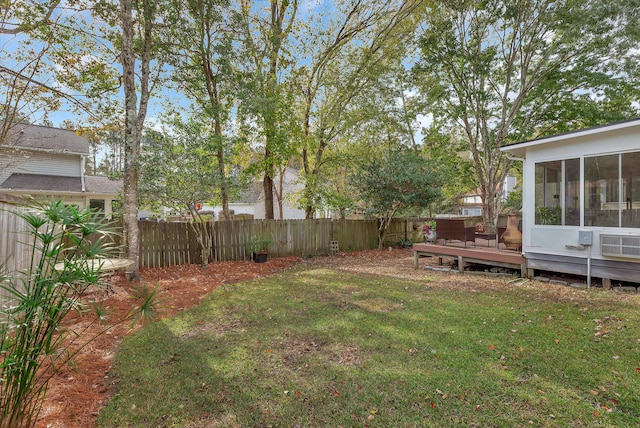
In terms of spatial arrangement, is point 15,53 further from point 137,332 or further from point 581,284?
point 581,284

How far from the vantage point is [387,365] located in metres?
3.14

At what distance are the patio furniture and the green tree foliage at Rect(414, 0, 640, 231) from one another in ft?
18.2

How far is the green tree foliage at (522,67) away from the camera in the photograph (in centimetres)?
1024

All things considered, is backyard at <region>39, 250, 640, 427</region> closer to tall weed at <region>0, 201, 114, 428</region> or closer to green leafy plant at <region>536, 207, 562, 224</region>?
tall weed at <region>0, 201, 114, 428</region>

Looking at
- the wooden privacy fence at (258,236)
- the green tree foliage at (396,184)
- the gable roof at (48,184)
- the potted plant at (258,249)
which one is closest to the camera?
the wooden privacy fence at (258,236)

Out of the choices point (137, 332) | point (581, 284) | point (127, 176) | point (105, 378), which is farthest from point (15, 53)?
point (581, 284)

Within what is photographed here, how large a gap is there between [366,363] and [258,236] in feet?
22.9

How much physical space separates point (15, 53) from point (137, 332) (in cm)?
709

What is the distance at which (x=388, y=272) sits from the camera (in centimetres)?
808

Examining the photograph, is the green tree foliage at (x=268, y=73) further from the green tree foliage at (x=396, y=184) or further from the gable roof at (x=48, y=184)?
the gable roof at (x=48, y=184)

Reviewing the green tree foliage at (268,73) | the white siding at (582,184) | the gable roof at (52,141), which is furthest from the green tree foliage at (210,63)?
the white siding at (582,184)

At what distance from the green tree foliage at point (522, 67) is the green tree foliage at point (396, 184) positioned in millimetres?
3546

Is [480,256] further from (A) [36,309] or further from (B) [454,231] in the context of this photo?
(A) [36,309]

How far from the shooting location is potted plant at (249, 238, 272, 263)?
30.4 ft
